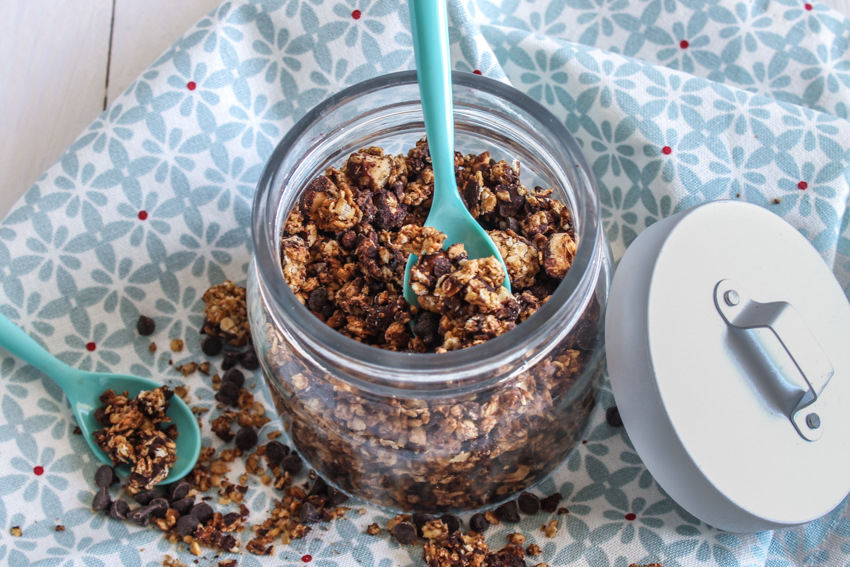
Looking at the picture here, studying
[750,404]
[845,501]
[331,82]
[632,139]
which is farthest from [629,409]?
[331,82]

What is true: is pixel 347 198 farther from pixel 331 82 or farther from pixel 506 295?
pixel 331 82

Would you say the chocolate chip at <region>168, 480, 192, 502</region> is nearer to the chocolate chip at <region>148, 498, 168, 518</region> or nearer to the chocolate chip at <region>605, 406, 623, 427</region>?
the chocolate chip at <region>148, 498, 168, 518</region>

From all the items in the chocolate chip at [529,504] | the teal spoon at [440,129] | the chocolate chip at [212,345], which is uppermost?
the teal spoon at [440,129]

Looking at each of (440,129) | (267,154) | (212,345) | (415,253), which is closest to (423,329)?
(415,253)

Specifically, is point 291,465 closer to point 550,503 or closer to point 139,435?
point 139,435

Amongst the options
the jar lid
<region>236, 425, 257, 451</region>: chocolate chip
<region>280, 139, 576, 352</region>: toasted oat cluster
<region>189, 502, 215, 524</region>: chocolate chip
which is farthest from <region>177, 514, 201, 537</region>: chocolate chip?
the jar lid

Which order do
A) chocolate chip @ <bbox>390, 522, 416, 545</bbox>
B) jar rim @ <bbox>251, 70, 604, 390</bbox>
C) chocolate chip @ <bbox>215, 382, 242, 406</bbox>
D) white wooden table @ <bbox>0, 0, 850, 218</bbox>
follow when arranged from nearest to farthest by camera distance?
jar rim @ <bbox>251, 70, 604, 390</bbox> → chocolate chip @ <bbox>390, 522, 416, 545</bbox> → chocolate chip @ <bbox>215, 382, 242, 406</bbox> → white wooden table @ <bbox>0, 0, 850, 218</bbox>

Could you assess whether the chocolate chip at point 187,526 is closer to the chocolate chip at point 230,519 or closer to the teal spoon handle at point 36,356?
the chocolate chip at point 230,519

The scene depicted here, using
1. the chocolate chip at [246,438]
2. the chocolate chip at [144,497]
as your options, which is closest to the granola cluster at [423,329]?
the chocolate chip at [246,438]
